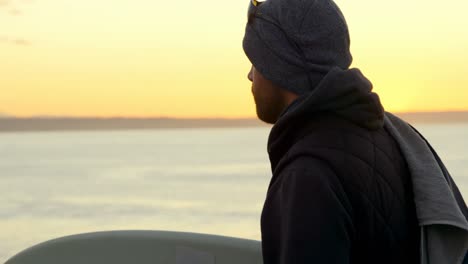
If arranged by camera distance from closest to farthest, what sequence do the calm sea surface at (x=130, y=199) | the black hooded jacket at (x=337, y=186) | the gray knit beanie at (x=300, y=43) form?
the black hooded jacket at (x=337, y=186)
the gray knit beanie at (x=300, y=43)
the calm sea surface at (x=130, y=199)

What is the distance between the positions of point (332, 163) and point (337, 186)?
34 millimetres

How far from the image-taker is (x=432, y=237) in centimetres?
133

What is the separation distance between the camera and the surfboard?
267 centimetres

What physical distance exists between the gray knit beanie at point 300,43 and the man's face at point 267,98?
0.05 ft

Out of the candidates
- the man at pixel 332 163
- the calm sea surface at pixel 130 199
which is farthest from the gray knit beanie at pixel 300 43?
the calm sea surface at pixel 130 199

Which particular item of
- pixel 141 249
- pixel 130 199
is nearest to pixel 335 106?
pixel 141 249

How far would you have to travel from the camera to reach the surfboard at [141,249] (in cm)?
267

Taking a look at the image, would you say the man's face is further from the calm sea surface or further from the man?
the calm sea surface

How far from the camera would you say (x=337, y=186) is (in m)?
1.22

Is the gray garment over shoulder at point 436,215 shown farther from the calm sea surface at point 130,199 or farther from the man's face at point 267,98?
the calm sea surface at point 130,199

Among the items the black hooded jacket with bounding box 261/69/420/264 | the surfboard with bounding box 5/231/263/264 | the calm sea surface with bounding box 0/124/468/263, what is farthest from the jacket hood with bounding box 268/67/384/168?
the calm sea surface with bounding box 0/124/468/263

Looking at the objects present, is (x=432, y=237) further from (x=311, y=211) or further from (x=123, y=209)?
(x=123, y=209)

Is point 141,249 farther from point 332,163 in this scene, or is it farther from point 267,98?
point 332,163

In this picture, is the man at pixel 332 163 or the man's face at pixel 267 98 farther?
the man's face at pixel 267 98
